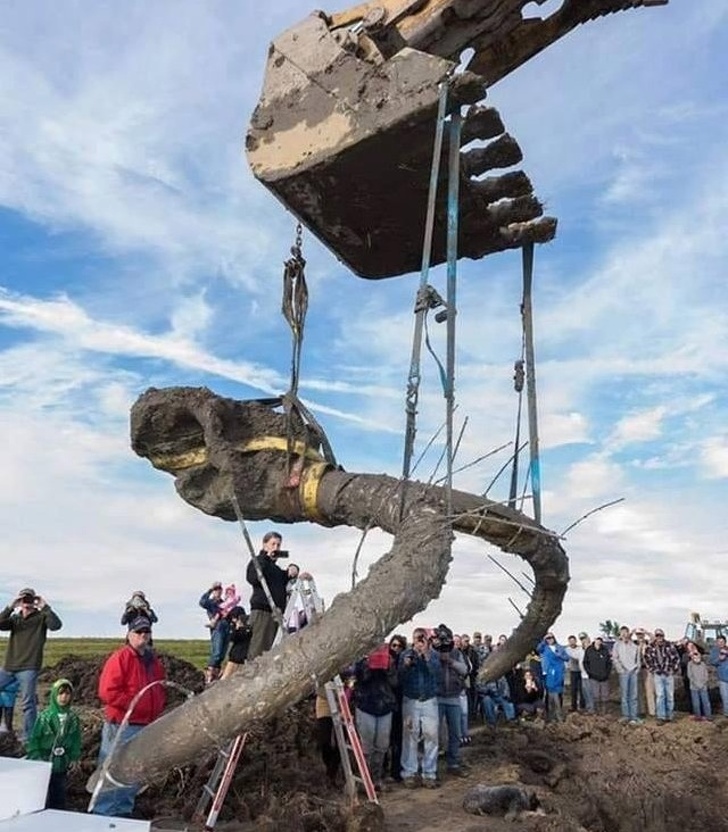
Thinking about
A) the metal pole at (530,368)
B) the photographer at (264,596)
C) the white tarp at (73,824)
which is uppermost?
the metal pole at (530,368)

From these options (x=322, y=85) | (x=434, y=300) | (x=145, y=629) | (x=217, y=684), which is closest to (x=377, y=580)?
(x=217, y=684)

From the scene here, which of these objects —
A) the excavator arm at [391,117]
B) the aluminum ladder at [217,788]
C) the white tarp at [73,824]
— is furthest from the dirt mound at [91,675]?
the white tarp at [73,824]

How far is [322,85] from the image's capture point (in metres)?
5.57

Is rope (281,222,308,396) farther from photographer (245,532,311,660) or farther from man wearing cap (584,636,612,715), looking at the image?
man wearing cap (584,636,612,715)

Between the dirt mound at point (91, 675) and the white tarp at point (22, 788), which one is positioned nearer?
the white tarp at point (22, 788)

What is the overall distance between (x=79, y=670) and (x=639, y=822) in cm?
949

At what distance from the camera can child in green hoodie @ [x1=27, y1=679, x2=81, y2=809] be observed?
697 centimetres

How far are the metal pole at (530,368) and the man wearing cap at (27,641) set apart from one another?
6.00m

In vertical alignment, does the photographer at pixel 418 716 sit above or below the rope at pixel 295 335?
below

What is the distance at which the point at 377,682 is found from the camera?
1005 centimetres

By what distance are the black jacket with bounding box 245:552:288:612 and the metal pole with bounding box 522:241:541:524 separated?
2.46 meters

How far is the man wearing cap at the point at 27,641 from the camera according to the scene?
973 centimetres

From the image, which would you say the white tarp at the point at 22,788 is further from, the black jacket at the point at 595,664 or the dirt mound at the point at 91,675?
the black jacket at the point at 595,664

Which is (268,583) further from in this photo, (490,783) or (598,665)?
(598,665)
